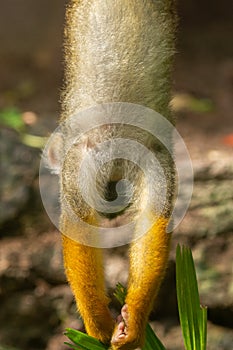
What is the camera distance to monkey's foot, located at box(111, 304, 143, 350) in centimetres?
310

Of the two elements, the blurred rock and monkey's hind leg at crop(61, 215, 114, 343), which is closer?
monkey's hind leg at crop(61, 215, 114, 343)

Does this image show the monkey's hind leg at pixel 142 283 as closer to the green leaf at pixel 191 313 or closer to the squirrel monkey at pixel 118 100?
the squirrel monkey at pixel 118 100

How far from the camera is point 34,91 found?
7.64 metres

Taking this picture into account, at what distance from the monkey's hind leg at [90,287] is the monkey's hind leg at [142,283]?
8 cm

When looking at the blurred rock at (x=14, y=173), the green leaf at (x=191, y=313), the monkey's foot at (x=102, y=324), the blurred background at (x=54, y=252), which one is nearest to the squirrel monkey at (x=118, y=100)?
the monkey's foot at (x=102, y=324)

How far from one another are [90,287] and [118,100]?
0.82 m

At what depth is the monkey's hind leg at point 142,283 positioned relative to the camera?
10.2ft

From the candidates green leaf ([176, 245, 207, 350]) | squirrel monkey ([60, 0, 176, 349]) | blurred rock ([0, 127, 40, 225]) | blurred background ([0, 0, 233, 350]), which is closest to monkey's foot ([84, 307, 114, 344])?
squirrel monkey ([60, 0, 176, 349])

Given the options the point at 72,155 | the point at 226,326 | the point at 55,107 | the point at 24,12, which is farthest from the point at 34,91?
the point at 72,155

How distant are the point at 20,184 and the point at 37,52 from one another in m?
3.81

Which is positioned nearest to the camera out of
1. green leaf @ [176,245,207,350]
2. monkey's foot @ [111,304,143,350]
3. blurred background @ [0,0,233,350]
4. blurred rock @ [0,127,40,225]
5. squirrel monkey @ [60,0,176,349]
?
squirrel monkey @ [60,0,176,349]

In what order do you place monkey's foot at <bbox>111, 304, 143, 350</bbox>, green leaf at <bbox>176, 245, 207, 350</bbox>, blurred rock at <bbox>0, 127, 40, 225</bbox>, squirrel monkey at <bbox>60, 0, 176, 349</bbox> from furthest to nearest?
blurred rock at <bbox>0, 127, 40, 225</bbox>, green leaf at <bbox>176, 245, 207, 350</bbox>, monkey's foot at <bbox>111, 304, 143, 350</bbox>, squirrel monkey at <bbox>60, 0, 176, 349</bbox>

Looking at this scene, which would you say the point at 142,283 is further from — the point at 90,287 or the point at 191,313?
the point at 191,313

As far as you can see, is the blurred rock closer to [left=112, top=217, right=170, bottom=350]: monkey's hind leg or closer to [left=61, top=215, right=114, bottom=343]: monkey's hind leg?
[left=61, top=215, right=114, bottom=343]: monkey's hind leg
